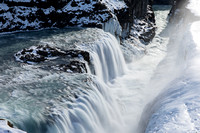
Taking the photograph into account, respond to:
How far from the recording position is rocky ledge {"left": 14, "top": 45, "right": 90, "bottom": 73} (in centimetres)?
859

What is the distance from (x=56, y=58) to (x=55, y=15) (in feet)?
17.9

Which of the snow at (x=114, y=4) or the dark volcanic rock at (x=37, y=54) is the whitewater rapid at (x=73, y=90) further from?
the snow at (x=114, y=4)

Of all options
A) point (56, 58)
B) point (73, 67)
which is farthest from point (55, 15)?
point (73, 67)

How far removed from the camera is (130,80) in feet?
40.6

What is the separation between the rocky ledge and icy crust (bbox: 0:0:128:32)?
12.9 feet

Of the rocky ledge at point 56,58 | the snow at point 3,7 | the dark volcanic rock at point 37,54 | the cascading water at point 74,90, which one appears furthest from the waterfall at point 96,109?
the snow at point 3,7

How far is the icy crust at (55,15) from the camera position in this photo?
13.1 metres

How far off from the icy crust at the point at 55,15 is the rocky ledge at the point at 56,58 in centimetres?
394

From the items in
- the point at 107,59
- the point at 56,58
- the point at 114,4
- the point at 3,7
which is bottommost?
the point at 107,59

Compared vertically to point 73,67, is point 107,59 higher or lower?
lower

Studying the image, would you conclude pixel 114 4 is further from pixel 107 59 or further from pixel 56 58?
pixel 56 58

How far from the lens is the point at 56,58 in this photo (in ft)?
30.5

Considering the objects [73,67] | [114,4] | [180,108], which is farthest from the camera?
[114,4]

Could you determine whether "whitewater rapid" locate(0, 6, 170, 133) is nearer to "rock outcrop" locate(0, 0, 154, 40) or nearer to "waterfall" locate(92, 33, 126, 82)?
"waterfall" locate(92, 33, 126, 82)
